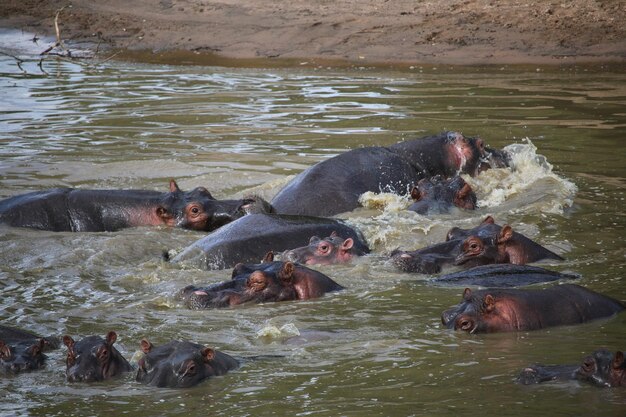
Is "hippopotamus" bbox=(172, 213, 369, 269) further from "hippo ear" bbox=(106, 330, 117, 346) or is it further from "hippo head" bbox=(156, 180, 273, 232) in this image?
"hippo ear" bbox=(106, 330, 117, 346)

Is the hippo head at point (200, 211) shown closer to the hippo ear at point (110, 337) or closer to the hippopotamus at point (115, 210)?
the hippopotamus at point (115, 210)

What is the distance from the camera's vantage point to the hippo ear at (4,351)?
18.7 ft

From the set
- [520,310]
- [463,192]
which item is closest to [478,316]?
[520,310]

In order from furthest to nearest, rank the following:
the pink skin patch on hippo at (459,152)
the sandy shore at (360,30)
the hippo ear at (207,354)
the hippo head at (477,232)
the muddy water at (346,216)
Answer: the sandy shore at (360,30)
the pink skin patch on hippo at (459,152)
the hippo head at (477,232)
the hippo ear at (207,354)
the muddy water at (346,216)

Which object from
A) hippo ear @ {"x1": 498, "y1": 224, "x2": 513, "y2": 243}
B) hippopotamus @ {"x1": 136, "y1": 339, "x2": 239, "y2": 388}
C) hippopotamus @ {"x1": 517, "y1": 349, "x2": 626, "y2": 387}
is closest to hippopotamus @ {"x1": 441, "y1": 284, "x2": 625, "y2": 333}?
hippopotamus @ {"x1": 517, "y1": 349, "x2": 626, "y2": 387}

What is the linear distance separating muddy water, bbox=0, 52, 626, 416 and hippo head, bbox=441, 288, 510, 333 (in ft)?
0.22

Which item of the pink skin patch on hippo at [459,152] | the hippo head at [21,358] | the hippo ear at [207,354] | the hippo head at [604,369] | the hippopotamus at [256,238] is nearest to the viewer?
the hippo head at [604,369]

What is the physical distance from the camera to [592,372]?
4938 mm

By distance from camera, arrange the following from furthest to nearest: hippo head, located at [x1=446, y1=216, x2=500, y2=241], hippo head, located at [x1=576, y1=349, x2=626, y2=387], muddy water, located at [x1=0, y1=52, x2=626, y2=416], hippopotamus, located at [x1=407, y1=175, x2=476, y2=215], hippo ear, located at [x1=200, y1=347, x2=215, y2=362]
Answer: hippopotamus, located at [x1=407, y1=175, x2=476, y2=215]
hippo head, located at [x1=446, y1=216, x2=500, y2=241]
hippo ear, located at [x1=200, y1=347, x2=215, y2=362]
muddy water, located at [x1=0, y1=52, x2=626, y2=416]
hippo head, located at [x1=576, y1=349, x2=626, y2=387]

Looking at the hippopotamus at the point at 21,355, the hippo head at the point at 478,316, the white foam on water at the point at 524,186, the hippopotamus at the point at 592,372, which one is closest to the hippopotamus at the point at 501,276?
the hippo head at the point at 478,316

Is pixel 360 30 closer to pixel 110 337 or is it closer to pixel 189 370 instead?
pixel 110 337

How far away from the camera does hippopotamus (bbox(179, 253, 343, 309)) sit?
6.81 m

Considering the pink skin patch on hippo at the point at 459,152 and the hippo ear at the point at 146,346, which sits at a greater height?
the pink skin patch on hippo at the point at 459,152

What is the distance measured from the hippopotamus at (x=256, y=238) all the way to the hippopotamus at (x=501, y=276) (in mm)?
1072
